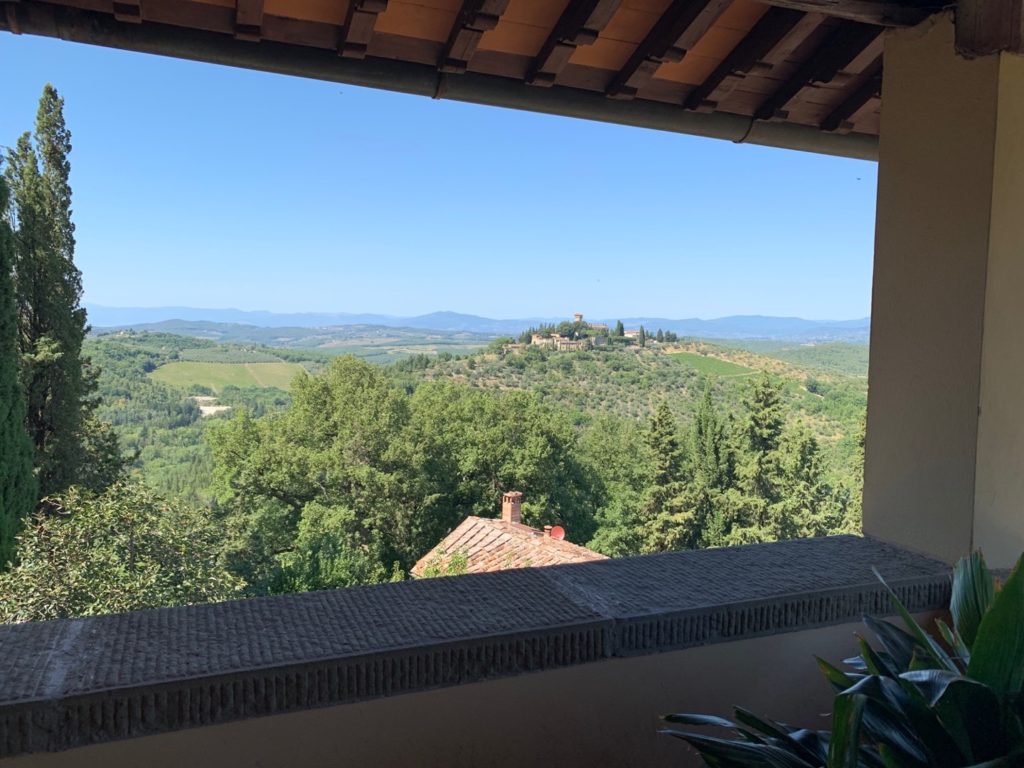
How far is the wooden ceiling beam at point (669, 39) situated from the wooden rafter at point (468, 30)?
1.14ft

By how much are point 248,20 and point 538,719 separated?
1292 millimetres

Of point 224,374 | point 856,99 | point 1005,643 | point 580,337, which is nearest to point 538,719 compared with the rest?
point 1005,643

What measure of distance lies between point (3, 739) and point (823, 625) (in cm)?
110

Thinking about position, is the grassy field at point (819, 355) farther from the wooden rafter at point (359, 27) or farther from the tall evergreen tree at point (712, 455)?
the wooden rafter at point (359, 27)

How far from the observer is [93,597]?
703 centimetres

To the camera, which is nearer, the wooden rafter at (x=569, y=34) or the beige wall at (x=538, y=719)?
the beige wall at (x=538, y=719)

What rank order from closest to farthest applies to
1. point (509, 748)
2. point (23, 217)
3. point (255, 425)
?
point (509, 748), point (23, 217), point (255, 425)

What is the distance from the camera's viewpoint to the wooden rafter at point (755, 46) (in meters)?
1.45

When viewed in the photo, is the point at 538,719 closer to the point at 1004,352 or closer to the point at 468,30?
the point at 1004,352

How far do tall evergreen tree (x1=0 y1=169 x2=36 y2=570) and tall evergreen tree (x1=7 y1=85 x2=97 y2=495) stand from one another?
226 centimetres

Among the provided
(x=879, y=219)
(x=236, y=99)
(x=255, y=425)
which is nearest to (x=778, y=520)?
(x=255, y=425)

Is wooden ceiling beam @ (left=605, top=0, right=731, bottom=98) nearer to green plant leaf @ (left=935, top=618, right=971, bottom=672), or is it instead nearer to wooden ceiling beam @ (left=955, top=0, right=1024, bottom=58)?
wooden ceiling beam @ (left=955, top=0, right=1024, bottom=58)

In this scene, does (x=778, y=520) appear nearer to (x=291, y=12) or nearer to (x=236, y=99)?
(x=291, y=12)

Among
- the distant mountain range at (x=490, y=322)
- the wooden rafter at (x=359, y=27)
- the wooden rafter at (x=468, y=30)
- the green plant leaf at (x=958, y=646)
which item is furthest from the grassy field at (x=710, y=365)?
the green plant leaf at (x=958, y=646)
